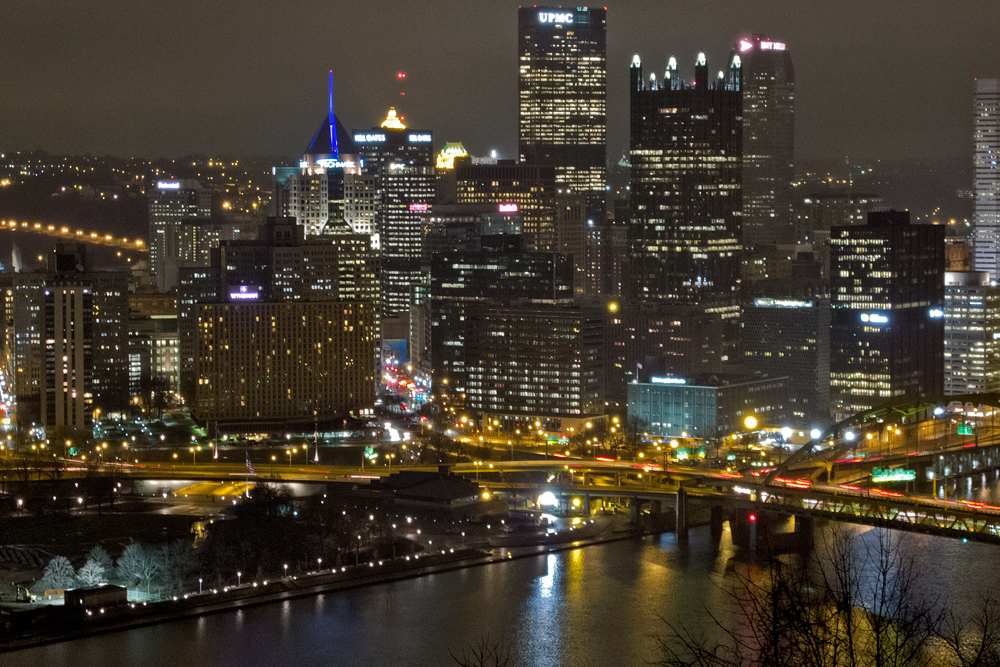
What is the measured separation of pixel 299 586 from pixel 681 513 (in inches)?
274

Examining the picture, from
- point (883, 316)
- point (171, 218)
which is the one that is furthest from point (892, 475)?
point (171, 218)

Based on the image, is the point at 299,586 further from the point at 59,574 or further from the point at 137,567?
the point at 59,574

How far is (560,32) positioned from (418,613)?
4316 centimetres

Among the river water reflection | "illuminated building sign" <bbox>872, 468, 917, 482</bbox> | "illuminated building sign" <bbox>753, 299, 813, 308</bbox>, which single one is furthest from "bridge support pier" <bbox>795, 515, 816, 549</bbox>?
"illuminated building sign" <bbox>753, 299, 813, 308</bbox>

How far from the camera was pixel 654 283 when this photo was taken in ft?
158

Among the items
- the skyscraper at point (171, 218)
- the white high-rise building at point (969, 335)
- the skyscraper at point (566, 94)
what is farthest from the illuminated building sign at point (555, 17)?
the white high-rise building at point (969, 335)

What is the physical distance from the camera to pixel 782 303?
43.6 meters

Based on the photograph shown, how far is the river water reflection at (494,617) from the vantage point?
16.9 meters

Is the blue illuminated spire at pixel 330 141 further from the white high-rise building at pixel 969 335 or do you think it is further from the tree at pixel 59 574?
the tree at pixel 59 574

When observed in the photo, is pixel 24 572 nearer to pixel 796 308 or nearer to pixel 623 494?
pixel 623 494

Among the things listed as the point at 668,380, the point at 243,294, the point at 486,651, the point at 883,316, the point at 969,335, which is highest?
the point at 243,294

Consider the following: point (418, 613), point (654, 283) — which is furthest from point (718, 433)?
point (418, 613)

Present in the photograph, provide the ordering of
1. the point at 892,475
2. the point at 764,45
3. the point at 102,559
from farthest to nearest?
the point at 764,45 < the point at 892,475 < the point at 102,559

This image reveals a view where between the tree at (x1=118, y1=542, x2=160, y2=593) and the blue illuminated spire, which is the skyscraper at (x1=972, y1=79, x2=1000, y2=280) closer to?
the blue illuminated spire
